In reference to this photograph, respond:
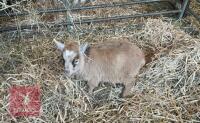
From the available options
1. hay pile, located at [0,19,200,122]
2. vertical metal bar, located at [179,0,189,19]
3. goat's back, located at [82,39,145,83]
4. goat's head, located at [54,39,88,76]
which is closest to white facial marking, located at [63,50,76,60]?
goat's head, located at [54,39,88,76]

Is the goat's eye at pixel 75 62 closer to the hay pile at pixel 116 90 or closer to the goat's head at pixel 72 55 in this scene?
the goat's head at pixel 72 55

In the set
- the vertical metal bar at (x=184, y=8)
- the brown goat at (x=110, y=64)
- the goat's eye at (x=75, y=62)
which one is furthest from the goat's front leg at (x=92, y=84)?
the vertical metal bar at (x=184, y=8)

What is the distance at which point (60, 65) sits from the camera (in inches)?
151

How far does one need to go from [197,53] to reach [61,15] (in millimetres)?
2020

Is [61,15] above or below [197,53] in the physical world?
above

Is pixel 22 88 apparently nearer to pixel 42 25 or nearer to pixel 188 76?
pixel 42 25

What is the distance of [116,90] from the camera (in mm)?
3732

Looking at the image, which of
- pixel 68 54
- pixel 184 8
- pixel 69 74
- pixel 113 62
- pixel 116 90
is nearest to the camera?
pixel 68 54

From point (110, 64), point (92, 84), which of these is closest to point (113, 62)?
point (110, 64)

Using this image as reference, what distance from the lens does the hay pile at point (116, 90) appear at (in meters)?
3.40

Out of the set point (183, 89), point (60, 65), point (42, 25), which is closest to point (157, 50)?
point (183, 89)

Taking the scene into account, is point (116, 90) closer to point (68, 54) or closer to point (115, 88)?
point (115, 88)

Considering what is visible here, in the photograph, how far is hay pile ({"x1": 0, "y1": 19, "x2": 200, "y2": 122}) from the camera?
340 cm

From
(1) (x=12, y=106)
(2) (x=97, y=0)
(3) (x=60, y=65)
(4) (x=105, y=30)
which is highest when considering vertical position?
(2) (x=97, y=0)
